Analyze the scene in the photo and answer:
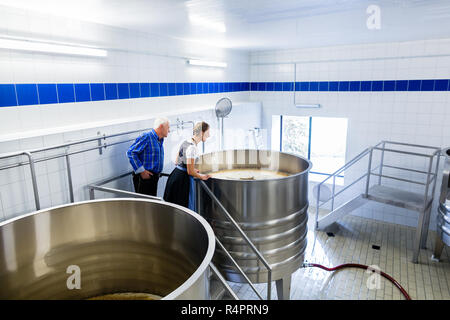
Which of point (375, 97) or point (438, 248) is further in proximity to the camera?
point (375, 97)

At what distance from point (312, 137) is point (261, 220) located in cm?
433

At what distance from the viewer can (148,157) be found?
11.9ft

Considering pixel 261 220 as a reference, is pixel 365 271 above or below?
below

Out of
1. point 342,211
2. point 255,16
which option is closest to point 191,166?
point 255,16

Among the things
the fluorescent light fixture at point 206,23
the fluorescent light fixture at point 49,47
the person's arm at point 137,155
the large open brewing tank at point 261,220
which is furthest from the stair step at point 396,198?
the fluorescent light fixture at point 49,47

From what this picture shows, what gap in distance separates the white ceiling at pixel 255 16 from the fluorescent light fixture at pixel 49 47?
0.31 meters

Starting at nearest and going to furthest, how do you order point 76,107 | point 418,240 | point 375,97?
point 76,107 < point 418,240 < point 375,97

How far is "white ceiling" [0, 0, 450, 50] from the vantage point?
111 inches

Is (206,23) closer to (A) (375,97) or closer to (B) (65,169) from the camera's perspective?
(B) (65,169)

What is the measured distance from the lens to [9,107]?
2941 mm

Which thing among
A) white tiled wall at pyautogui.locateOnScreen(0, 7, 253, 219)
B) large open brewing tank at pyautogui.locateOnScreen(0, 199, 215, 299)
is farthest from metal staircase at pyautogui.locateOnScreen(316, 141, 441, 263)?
large open brewing tank at pyautogui.locateOnScreen(0, 199, 215, 299)

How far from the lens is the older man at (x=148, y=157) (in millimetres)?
3557

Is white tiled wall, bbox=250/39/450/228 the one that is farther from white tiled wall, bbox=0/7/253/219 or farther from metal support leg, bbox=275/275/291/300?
metal support leg, bbox=275/275/291/300

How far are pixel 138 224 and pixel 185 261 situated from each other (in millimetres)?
407
